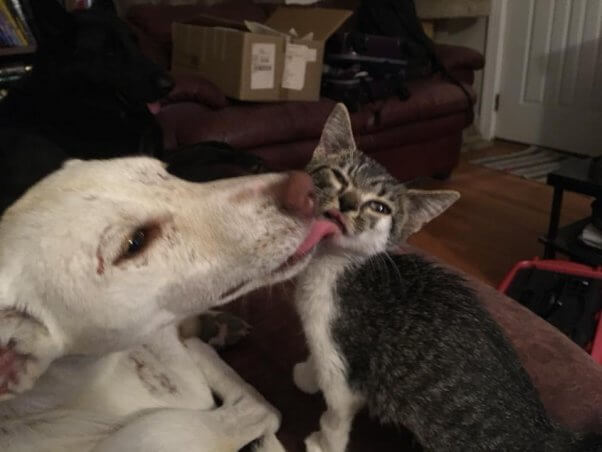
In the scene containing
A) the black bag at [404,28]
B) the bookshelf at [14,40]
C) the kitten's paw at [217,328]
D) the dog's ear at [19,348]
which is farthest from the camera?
the black bag at [404,28]

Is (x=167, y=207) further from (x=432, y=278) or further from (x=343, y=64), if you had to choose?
(x=343, y=64)

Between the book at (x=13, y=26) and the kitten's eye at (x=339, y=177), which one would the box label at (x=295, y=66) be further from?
the kitten's eye at (x=339, y=177)

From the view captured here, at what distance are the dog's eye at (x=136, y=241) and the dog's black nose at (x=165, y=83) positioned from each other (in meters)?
1.68

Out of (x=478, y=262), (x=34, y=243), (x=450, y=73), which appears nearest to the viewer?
(x=34, y=243)

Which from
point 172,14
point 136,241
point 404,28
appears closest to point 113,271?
point 136,241

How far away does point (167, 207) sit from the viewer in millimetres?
935

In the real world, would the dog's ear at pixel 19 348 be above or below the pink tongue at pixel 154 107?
below

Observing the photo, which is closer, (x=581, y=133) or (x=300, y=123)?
(x=300, y=123)

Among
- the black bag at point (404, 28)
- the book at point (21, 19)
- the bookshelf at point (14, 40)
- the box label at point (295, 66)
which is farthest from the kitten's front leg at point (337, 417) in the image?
the book at point (21, 19)

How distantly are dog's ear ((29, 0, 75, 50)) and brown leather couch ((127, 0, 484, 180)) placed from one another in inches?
21.5

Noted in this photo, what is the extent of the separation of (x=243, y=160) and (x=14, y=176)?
0.75 m

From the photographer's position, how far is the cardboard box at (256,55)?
288 cm

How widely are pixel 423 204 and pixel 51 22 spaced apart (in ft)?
6.04

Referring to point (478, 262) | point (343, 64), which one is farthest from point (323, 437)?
point (343, 64)
